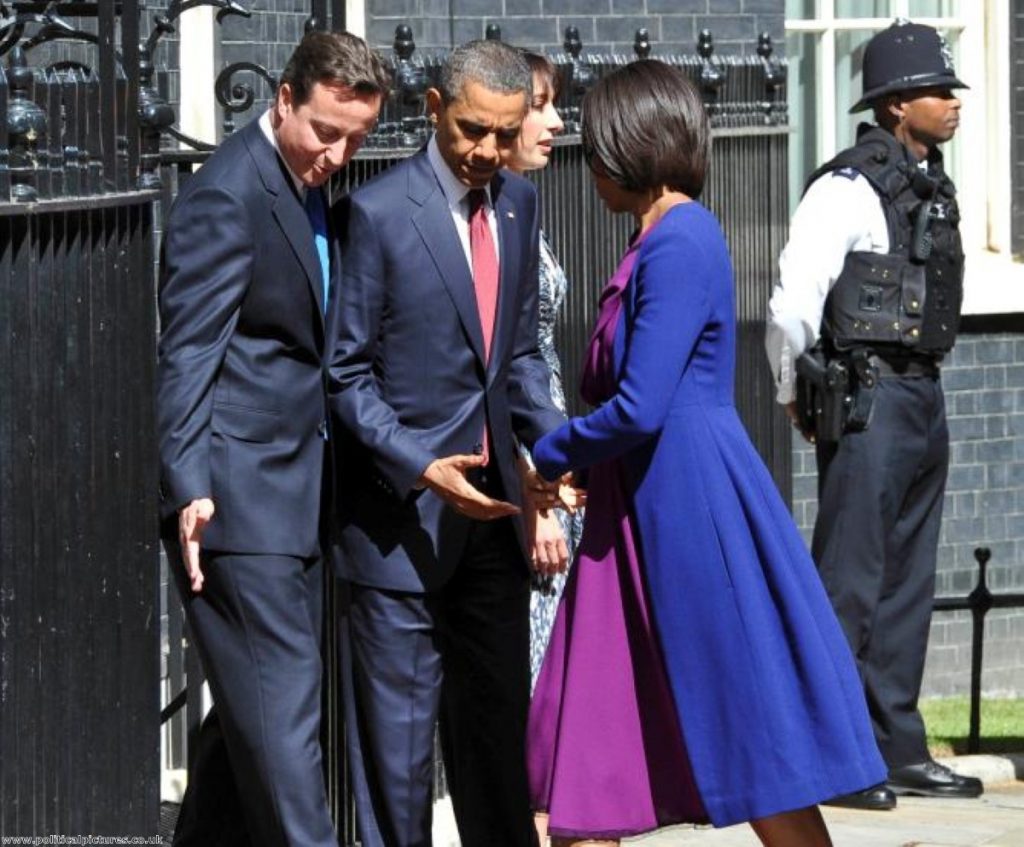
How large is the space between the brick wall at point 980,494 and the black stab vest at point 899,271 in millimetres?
3813

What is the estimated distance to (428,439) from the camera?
5969 millimetres

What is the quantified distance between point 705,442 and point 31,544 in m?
1.39

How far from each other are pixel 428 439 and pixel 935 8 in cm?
693

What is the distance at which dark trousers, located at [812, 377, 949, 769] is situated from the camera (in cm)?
820

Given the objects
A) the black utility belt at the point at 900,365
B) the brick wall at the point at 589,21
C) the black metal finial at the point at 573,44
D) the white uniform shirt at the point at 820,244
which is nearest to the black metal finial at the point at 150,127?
the black metal finial at the point at 573,44

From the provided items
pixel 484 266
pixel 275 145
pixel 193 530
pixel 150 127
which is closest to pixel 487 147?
pixel 484 266

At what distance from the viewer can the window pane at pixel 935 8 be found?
40.4 feet

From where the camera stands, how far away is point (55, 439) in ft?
17.0

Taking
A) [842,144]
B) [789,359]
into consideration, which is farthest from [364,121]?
[842,144]

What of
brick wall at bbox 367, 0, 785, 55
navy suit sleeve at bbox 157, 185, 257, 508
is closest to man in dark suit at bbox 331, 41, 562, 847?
navy suit sleeve at bbox 157, 185, 257, 508

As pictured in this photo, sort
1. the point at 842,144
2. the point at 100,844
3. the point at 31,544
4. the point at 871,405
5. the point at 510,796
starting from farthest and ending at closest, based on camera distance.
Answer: the point at 842,144 < the point at 871,405 < the point at 510,796 < the point at 100,844 < the point at 31,544

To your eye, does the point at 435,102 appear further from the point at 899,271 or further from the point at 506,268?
the point at 899,271

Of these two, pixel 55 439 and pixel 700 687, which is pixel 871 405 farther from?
pixel 55 439

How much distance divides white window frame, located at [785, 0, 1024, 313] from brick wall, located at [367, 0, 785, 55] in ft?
1.79
